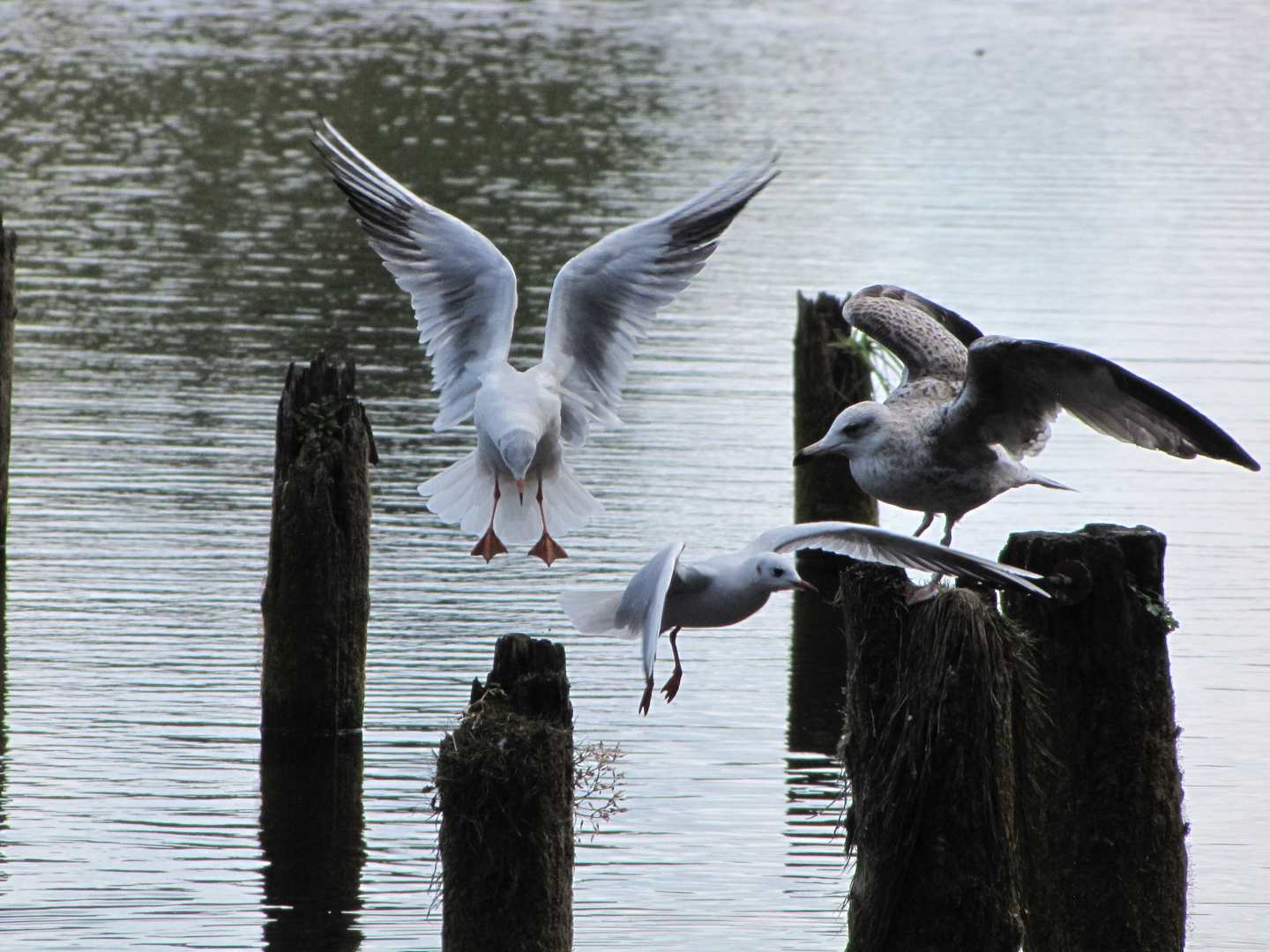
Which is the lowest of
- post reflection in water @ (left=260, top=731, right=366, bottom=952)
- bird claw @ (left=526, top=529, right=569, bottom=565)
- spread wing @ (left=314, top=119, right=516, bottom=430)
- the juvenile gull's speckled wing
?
post reflection in water @ (left=260, top=731, right=366, bottom=952)

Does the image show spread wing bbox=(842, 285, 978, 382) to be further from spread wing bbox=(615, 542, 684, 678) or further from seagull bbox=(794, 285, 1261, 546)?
spread wing bbox=(615, 542, 684, 678)

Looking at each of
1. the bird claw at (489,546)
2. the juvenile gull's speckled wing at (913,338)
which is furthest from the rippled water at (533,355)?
the juvenile gull's speckled wing at (913,338)

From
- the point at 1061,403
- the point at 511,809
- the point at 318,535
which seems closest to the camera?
the point at 511,809

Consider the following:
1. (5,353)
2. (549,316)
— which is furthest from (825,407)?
(5,353)

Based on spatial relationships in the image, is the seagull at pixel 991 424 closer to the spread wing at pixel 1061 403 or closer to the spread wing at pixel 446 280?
the spread wing at pixel 1061 403

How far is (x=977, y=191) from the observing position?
28.8 meters

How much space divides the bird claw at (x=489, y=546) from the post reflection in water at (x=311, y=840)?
1.10 metres

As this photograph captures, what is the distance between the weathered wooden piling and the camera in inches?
342

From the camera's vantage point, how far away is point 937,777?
600cm

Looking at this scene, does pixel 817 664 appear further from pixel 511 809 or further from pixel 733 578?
pixel 511 809

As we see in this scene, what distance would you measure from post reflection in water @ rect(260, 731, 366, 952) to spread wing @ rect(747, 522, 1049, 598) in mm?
2418

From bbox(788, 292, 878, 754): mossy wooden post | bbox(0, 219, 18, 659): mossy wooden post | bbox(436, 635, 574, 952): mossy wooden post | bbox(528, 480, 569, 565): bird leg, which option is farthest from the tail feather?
bbox(788, 292, 878, 754): mossy wooden post

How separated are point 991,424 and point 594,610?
1856mm

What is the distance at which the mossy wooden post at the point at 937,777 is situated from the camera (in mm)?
5973
